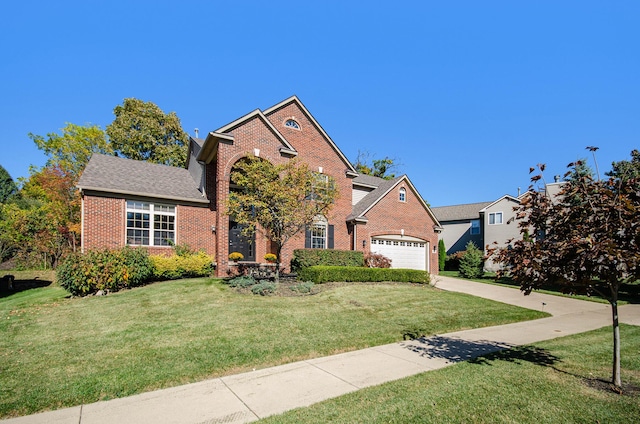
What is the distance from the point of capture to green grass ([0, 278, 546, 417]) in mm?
5254

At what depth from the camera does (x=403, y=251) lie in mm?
22281

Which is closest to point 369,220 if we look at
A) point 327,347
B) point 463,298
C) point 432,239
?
point 432,239

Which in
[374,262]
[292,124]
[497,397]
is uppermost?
[292,124]

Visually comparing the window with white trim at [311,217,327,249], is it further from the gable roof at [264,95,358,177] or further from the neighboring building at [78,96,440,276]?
the gable roof at [264,95,358,177]

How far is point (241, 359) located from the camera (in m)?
6.24

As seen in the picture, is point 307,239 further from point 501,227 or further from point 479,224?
point 479,224

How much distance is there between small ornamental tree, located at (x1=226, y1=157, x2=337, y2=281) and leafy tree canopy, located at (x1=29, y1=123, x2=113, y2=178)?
26673 millimetres

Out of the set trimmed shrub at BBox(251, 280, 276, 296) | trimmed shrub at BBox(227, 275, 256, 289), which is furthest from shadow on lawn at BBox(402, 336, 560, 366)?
trimmed shrub at BBox(227, 275, 256, 289)

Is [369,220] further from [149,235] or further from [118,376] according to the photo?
[118,376]

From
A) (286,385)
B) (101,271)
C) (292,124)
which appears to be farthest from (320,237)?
(286,385)

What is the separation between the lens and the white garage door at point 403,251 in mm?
21234

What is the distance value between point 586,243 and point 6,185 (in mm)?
57078

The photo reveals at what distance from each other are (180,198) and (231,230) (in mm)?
3081

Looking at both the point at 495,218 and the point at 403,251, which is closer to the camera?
the point at 403,251
